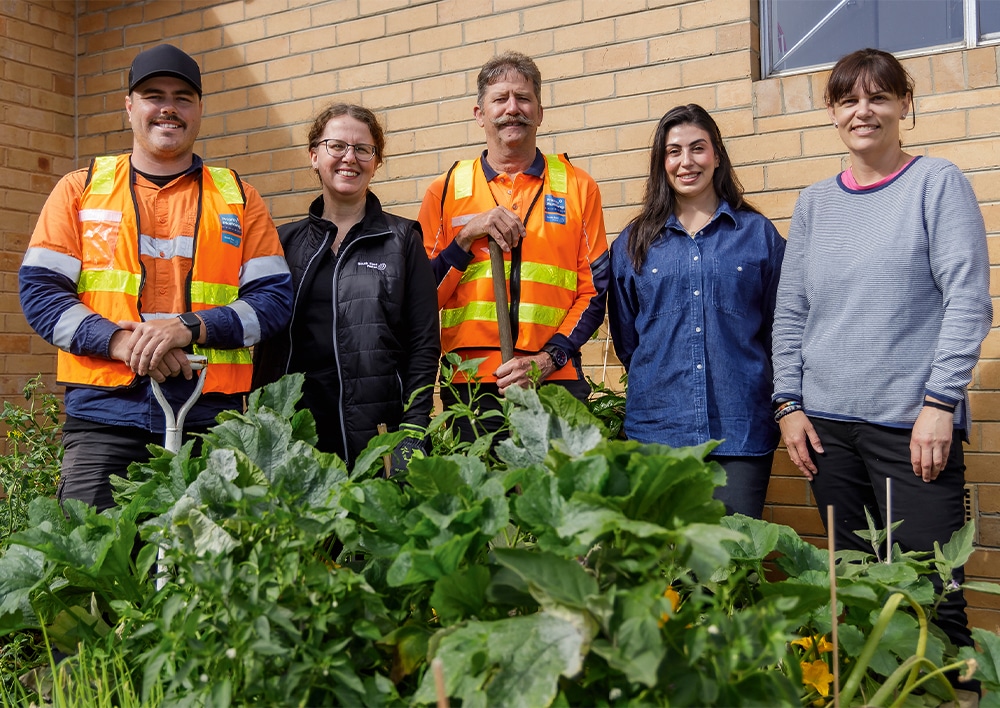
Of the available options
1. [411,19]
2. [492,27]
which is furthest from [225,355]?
[411,19]

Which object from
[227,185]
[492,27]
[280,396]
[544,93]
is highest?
[492,27]

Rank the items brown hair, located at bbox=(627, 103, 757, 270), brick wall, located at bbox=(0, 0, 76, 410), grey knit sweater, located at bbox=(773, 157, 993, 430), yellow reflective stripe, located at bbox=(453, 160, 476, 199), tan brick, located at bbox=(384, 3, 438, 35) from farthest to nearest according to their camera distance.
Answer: brick wall, located at bbox=(0, 0, 76, 410)
tan brick, located at bbox=(384, 3, 438, 35)
yellow reflective stripe, located at bbox=(453, 160, 476, 199)
brown hair, located at bbox=(627, 103, 757, 270)
grey knit sweater, located at bbox=(773, 157, 993, 430)

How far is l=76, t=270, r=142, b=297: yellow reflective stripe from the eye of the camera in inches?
99.7

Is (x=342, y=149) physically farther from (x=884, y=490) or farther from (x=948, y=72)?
(x=948, y=72)

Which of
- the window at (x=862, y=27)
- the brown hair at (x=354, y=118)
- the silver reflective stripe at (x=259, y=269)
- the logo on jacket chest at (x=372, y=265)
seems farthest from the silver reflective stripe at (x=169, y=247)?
the window at (x=862, y=27)

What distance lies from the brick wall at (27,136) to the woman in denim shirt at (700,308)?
316 cm

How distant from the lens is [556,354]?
114 inches

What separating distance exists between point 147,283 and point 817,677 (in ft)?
6.55

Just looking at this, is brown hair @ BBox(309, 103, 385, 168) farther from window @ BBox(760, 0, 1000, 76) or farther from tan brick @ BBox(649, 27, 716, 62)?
window @ BBox(760, 0, 1000, 76)

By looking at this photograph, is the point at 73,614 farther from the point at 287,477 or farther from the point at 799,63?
the point at 799,63

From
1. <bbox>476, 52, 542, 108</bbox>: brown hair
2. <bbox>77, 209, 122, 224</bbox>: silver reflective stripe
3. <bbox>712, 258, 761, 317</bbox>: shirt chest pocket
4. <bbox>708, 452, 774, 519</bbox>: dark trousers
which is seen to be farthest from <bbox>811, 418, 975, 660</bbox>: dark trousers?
<bbox>77, 209, 122, 224</bbox>: silver reflective stripe

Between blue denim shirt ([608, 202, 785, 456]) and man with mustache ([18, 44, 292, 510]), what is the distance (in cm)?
112

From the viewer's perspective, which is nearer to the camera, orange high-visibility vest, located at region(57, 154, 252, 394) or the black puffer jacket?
orange high-visibility vest, located at region(57, 154, 252, 394)

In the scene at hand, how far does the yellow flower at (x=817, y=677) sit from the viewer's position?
1355 millimetres
